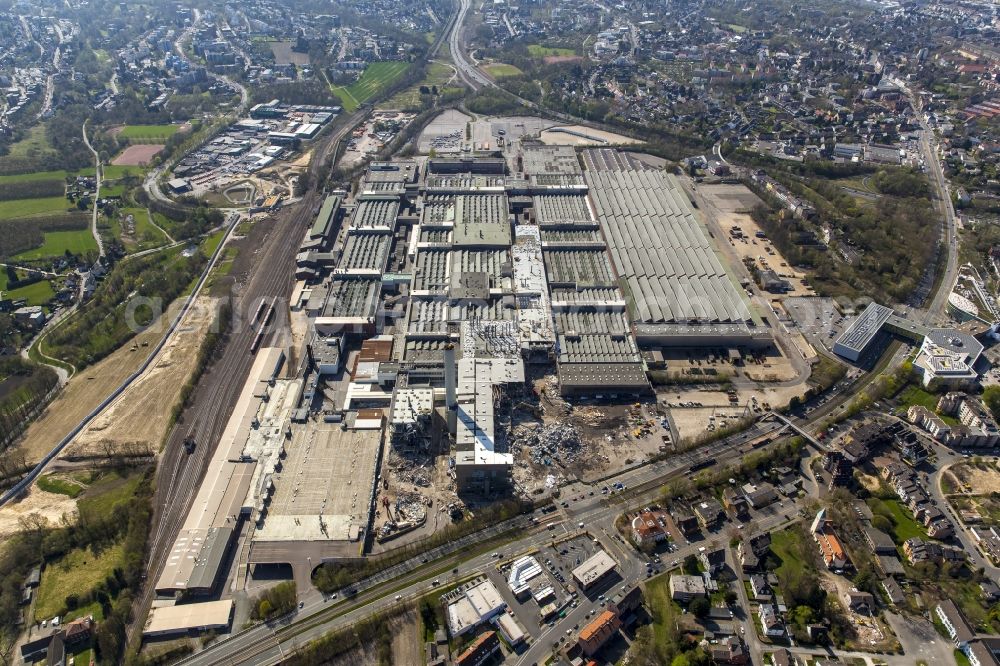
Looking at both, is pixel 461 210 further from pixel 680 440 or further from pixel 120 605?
pixel 120 605

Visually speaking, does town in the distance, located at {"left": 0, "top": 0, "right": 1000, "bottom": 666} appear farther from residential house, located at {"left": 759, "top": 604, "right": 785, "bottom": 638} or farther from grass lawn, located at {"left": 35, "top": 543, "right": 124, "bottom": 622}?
residential house, located at {"left": 759, "top": 604, "right": 785, "bottom": 638}

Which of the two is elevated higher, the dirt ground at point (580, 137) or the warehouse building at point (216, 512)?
the dirt ground at point (580, 137)

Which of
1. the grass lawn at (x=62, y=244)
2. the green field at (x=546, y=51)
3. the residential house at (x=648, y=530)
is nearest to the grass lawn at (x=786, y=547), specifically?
the residential house at (x=648, y=530)

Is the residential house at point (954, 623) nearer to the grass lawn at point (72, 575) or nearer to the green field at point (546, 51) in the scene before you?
the grass lawn at point (72, 575)

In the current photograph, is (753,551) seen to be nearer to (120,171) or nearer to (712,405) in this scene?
(712,405)

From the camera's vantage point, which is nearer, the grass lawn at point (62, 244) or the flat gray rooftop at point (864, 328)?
the flat gray rooftop at point (864, 328)

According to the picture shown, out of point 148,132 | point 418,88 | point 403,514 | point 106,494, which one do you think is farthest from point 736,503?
point 148,132

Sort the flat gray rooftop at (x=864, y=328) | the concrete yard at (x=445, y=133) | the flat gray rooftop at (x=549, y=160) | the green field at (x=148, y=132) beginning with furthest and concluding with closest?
the green field at (x=148, y=132), the concrete yard at (x=445, y=133), the flat gray rooftop at (x=549, y=160), the flat gray rooftop at (x=864, y=328)
